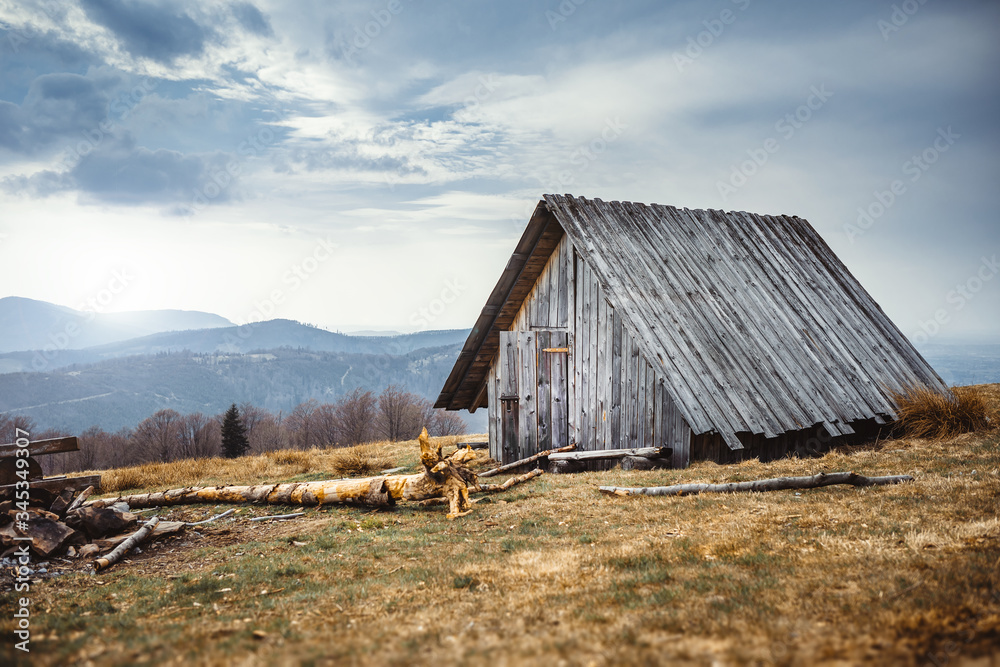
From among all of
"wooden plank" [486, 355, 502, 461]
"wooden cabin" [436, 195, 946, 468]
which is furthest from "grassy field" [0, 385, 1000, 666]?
"wooden plank" [486, 355, 502, 461]

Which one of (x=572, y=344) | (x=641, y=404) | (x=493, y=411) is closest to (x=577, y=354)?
(x=572, y=344)

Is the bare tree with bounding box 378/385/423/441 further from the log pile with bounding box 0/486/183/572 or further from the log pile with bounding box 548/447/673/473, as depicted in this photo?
the log pile with bounding box 0/486/183/572

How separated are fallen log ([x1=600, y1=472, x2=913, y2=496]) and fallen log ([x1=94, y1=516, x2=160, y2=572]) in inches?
286

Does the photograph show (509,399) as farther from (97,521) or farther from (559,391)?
(97,521)

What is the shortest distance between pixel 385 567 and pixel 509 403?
9.80 meters

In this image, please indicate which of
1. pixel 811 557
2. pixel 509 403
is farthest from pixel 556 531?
pixel 509 403

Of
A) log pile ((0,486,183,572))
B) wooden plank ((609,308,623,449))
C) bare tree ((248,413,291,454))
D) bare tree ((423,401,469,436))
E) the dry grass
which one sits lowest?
bare tree ((248,413,291,454))

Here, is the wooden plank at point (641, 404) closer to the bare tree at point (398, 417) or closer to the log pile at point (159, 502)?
the log pile at point (159, 502)

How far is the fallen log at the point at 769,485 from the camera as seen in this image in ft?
28.6

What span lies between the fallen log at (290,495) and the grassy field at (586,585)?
2.49 ft

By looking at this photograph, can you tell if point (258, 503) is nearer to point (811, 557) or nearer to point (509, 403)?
point (509, 403)

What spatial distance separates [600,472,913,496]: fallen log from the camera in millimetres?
8719

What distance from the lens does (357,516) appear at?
10.8 meters

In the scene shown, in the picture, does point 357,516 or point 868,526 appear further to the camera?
point 357,516
